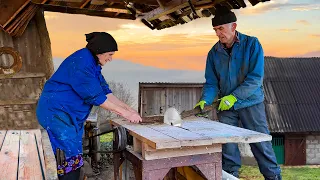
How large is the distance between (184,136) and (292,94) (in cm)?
1657

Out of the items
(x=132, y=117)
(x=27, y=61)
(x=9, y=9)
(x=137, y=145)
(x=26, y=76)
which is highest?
(x=9, y=9)

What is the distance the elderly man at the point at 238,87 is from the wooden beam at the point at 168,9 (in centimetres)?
125

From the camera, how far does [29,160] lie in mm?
2615

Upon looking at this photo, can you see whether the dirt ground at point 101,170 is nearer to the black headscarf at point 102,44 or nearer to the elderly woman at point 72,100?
the elderly woman at point 72,100

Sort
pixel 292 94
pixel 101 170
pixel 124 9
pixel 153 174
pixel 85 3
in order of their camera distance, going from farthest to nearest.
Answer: pixel 292 94 < pixel 101 170 < pixel 124 9 < pixel 85 3 < pixel 153 174

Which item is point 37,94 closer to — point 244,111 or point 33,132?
point 33,132

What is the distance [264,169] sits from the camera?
168 inches

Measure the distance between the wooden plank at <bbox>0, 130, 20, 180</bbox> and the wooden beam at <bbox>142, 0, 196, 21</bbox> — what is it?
301 cm

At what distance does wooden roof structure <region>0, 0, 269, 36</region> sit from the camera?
5.45m

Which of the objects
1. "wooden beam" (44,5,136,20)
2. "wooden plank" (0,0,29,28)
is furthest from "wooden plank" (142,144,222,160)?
"wooden beam" (44,5,136,20)

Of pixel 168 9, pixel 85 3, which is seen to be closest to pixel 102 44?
pixel 168 9

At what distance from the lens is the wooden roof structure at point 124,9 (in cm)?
545

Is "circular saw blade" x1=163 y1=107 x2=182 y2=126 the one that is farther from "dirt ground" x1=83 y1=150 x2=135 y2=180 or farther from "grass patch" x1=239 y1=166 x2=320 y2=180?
"grass patch" x1=239 y1=166 x2=320 y2=180

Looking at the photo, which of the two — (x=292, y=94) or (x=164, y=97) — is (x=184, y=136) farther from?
(x=292, y=94)
